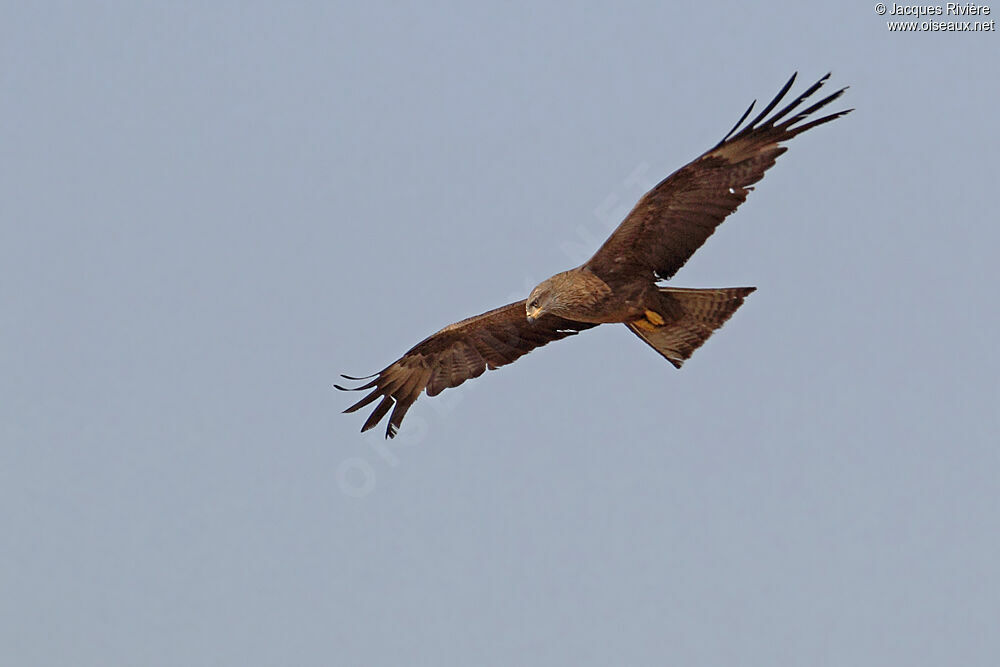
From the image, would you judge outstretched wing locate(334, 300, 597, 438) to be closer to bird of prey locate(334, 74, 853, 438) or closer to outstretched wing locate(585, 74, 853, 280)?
bird of prey locate(334, 74, 853, 438)

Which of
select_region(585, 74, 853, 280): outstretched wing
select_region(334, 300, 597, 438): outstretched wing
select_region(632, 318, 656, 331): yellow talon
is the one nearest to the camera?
select_region(585, 74, 853, 280): outstretched wing

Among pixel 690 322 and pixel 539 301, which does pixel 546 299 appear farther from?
pixel 690 322

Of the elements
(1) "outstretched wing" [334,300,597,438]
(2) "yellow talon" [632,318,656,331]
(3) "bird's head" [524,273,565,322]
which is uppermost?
(1) "outstretched wing" [334,300,597,438]

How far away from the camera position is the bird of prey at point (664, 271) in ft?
43.1

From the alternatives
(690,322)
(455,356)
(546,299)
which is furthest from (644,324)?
(455,356)

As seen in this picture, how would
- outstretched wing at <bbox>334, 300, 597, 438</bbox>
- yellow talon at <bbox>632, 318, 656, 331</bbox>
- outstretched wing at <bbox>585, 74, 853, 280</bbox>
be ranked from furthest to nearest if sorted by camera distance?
outstretched wing at <bbox>334, 300, 597, 438</bbox> < yellow talon at <bbox>632, 318, 656, 331</bbox> < outstretched wing at <bbox>585, 74, 853, 280</bbox>

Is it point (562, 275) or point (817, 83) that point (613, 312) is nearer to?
point (562, 275)

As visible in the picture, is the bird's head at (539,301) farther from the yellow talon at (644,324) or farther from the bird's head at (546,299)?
Result: the yellow talon at (644,324)

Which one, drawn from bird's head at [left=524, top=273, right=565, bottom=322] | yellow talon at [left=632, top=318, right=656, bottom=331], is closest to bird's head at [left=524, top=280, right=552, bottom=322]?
bird's head at [left=524, top=273, right=565, bottom=322]

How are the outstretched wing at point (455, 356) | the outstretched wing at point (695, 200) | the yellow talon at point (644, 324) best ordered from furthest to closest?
the outstretched wing at point (455, 356) < the yellow talon at point (644, 324) < the outstretched wing at point (695, 200)

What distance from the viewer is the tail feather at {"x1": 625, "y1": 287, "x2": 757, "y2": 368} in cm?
1393

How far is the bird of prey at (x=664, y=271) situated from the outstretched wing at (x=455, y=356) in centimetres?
2

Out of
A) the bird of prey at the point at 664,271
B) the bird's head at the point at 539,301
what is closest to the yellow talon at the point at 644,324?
the bird of prey at the point at 664,271

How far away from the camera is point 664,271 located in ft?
45.4
